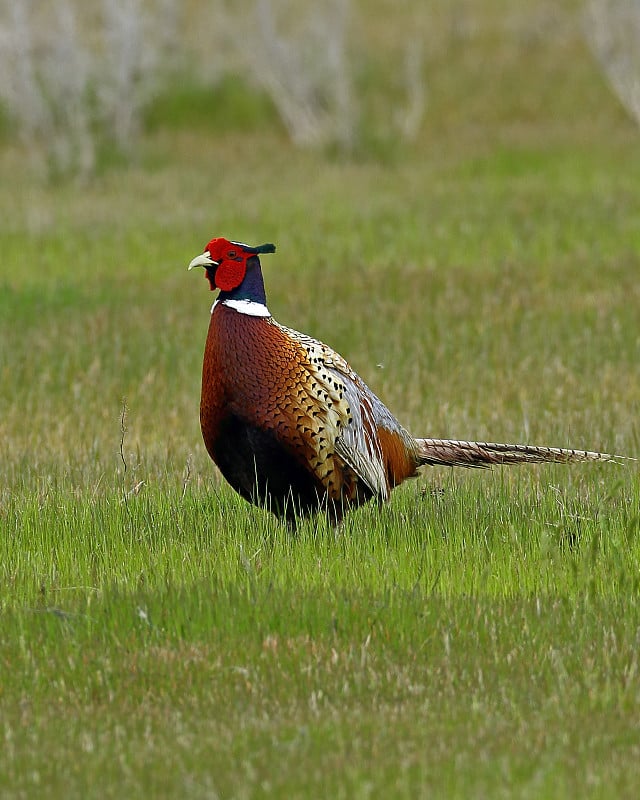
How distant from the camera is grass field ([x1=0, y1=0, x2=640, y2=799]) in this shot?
150 inches

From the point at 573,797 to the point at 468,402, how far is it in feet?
17.5

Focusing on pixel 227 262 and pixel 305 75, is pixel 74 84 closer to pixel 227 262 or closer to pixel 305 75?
pixel 305 75

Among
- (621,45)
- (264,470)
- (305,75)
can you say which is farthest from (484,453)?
(305,75)

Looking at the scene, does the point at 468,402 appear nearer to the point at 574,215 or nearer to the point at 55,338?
the point at 55,338

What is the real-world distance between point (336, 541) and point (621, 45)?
17.1 m

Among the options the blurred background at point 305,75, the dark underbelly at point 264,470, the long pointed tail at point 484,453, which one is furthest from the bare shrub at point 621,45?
the dark underbelly at point 264,470

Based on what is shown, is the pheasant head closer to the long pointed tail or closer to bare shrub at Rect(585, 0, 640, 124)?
the long pointed tail

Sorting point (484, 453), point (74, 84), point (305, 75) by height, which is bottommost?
point (484, 453)

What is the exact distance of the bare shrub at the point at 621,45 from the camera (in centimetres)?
1992

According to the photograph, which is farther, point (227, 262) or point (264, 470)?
point (227, 262)

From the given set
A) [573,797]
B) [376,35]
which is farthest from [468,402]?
[376,35]

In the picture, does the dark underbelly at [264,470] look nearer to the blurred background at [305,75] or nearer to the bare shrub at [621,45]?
the blurred background at [305,75]

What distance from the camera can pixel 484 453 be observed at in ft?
20.4

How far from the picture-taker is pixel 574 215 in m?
14.1
